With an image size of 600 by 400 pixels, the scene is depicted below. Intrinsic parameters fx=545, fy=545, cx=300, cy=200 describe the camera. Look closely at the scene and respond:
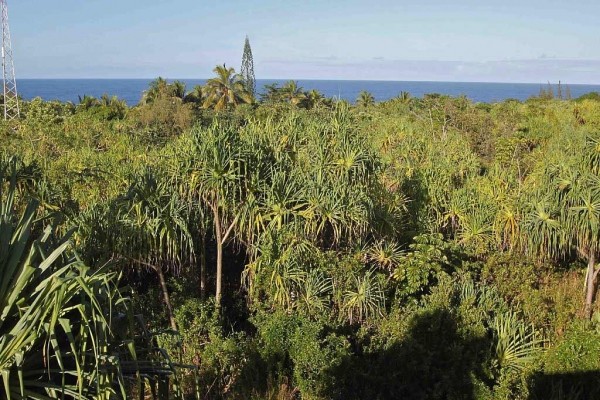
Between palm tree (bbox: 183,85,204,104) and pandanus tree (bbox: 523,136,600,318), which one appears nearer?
pandanus tree (bbox: 523,136,600,318)

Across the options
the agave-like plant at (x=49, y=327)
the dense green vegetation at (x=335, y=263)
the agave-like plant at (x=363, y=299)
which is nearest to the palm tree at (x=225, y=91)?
the dense green vegetation at (x=335, y=263)

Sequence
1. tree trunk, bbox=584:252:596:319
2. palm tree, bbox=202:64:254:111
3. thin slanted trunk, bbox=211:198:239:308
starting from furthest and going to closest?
palm tree, bbox=202:64:254:111
tree trunk, bbox=584:252:596:319
thin slanted trunk, bbox=211:198:239:308

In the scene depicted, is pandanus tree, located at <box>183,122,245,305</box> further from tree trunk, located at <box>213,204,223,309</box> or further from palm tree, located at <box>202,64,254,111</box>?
palm tree, located at <box>202,64,254,111</box>

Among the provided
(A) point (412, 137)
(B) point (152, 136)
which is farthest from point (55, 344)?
(B) point (152, 136)

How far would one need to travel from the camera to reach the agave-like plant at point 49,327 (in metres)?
3.01

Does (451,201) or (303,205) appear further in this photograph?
(451,201)

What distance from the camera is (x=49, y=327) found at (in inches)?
119

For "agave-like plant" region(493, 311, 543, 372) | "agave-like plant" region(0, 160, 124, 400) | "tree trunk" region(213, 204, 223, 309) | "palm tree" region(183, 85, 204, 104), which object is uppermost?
"palm tree" region(183, 85, 204, 104)

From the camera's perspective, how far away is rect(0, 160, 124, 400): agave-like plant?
301 cm

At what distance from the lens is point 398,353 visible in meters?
8.78

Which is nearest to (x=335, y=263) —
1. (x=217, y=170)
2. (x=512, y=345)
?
(x=217, y=170)

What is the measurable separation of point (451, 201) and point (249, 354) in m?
6.99

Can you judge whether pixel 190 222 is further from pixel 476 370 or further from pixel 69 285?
pixel 69 285

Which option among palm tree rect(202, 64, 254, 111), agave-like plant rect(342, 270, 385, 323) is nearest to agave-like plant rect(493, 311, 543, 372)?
agave-like plant rect(342, 270, 385, 323)
